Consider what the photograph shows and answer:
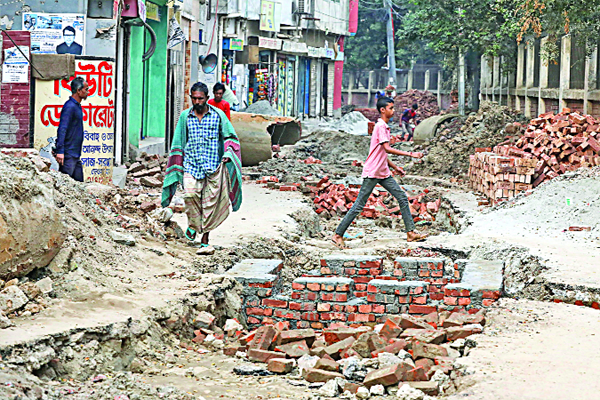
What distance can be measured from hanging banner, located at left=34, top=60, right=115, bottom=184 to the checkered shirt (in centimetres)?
356

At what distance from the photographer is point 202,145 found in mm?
8711

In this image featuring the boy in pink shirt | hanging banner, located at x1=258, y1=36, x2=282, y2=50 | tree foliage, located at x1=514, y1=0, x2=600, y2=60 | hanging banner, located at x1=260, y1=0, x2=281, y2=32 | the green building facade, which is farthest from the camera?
hanging banner, located at x1=260, y1=0, x2=281, y2=32

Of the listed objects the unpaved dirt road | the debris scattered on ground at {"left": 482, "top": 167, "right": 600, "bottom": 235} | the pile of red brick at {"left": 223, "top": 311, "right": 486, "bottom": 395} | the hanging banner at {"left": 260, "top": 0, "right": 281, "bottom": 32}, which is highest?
the hanging banner at {"left": 260, "top": 0, "right": 281, "bottom": 32}

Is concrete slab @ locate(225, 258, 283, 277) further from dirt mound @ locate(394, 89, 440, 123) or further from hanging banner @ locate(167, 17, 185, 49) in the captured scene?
dirt mound @ locate(394, 89, 440, 123)

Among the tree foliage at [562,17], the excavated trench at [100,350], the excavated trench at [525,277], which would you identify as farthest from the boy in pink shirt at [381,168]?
the tree foliage at [562,17]

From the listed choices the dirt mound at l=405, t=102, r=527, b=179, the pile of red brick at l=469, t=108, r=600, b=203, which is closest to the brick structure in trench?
the pile of red brick at l=469, t=108, r=600, b=203

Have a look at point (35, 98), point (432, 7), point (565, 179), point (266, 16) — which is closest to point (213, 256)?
point (35, 98)

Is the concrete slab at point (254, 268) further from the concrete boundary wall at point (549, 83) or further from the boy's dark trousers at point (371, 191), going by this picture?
the concrete boundary wall at point (549, 83)

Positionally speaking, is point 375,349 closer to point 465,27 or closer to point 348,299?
point 348,299

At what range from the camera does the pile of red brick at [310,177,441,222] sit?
14508 mm

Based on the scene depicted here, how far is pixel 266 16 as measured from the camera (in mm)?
33500

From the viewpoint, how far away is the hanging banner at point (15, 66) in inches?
441

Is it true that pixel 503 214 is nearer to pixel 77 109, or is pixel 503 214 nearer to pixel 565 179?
pixel 565 179

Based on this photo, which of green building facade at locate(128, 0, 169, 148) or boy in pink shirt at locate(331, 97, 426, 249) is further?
green building facade at locate(128, 0, 169, 148)
